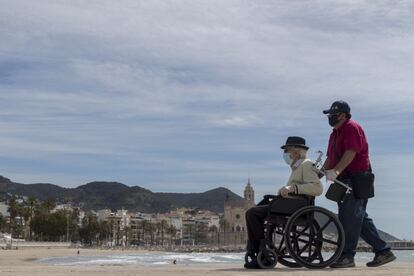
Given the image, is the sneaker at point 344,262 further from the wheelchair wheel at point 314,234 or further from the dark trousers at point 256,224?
the dark trousers at point 256,224

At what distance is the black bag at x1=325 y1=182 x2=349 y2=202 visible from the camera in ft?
24.8

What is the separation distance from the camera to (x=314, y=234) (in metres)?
7.28

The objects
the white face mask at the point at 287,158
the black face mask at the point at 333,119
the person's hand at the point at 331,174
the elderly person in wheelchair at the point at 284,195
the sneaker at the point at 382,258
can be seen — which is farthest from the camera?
the black face mask at the point at 333,119

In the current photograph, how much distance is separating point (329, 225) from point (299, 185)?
1.70 ft

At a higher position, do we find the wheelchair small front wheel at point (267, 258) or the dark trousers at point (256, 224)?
the dark trousers at point (256, 224)

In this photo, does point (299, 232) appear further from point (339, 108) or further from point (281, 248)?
point (339, 108)

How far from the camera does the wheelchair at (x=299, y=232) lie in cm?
719

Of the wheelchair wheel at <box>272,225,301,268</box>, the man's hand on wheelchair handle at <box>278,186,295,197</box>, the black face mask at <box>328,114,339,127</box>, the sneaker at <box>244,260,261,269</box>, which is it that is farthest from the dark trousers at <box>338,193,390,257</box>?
the sneaker at <box>244,260,261,269</box>

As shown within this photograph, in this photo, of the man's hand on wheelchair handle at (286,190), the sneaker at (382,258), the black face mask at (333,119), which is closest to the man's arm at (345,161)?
the black face mask at (333,119)

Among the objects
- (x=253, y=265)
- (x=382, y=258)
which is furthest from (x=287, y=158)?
(x=382, y=258)

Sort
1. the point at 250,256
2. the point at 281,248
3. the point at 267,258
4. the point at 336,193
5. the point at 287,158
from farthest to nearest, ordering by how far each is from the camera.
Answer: the point at 287,158 → the point at 336,193 → the point at 281,248 → the point at 250,256 → the point at 267,258

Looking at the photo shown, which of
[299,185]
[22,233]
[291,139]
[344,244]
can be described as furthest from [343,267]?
[22,233]

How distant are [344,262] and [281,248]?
66 centimetres

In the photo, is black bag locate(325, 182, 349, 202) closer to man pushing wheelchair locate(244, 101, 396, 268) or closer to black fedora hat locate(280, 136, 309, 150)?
man pushing wheelchair locate(244, 101, 396, 268)
